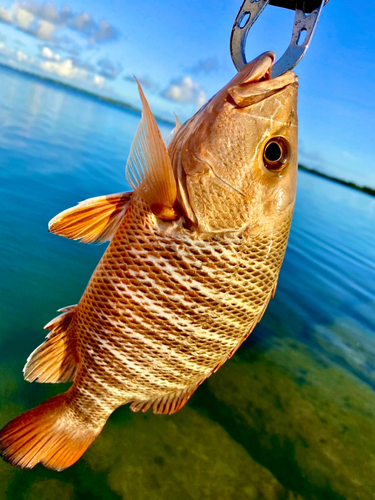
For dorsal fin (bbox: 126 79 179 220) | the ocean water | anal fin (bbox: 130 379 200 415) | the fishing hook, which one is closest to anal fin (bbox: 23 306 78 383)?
anal fin (bbox: 130 379 200 415)

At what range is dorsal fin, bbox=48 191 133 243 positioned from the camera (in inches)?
65.9

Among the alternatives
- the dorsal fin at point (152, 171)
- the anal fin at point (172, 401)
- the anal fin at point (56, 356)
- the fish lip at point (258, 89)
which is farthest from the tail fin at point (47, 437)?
the fish lip at point (258, 89)

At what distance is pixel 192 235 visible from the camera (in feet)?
4.95

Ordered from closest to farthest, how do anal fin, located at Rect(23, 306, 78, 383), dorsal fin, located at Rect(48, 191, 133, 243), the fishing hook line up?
the fishing hook < dorsal fin, located at Rect(48, 191, 133, 243) < anal fin, located at Rect(23, 306, 78, 383)

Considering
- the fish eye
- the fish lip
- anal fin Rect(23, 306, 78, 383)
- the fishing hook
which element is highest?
the fishing hook

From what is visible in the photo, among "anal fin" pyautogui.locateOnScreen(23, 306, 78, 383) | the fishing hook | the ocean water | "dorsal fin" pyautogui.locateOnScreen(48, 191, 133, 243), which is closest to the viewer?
the fishing hook

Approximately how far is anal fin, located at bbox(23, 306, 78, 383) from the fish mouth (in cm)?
151

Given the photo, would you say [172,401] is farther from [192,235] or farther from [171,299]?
[192,235]

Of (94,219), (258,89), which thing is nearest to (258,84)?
(258,89)

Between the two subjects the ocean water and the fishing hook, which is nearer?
the fishing hook

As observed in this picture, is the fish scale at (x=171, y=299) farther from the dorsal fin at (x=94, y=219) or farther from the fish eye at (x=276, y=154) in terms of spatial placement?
the fish eye at (x=276, y=154)

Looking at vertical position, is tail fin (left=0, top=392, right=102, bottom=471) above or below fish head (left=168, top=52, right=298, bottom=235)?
below

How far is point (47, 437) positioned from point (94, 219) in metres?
1.32

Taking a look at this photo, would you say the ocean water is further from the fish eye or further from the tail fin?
the fish eye
